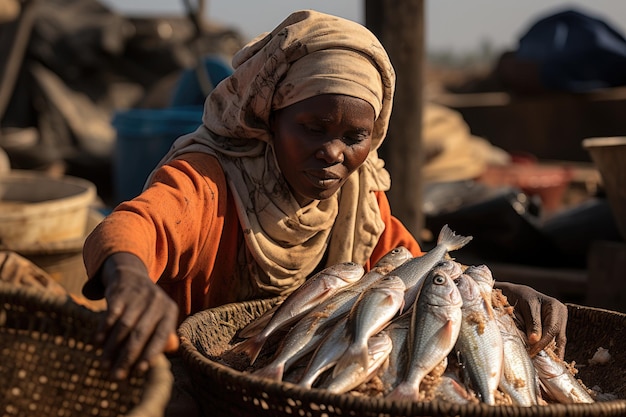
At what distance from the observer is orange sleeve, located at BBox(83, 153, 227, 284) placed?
2.46 m

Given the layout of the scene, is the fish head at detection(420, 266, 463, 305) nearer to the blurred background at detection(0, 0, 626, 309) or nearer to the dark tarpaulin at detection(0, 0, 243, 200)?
the blurred background at detection(0, 0, 626, 309)

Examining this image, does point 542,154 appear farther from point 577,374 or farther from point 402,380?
point 402,380

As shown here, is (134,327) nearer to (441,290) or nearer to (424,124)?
(441,290)

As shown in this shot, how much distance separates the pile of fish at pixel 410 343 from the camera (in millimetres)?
2482

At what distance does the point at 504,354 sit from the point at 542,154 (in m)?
10.3

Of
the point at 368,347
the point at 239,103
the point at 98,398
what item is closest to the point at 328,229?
the point at 239,103

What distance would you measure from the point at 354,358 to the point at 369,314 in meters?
0.17

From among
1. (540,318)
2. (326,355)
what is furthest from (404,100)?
(326,355)

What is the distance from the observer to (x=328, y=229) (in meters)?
3.37

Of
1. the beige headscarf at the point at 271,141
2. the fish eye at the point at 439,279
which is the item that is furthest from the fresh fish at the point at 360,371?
the beige headscarf at the point at 271,141

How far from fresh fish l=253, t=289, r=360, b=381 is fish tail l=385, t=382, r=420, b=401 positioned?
312 millimetres

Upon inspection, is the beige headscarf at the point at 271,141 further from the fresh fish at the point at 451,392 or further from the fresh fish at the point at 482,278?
the fresh fish at the point at 451,392

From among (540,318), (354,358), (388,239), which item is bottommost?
(388,239)

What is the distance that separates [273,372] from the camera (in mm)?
2479
